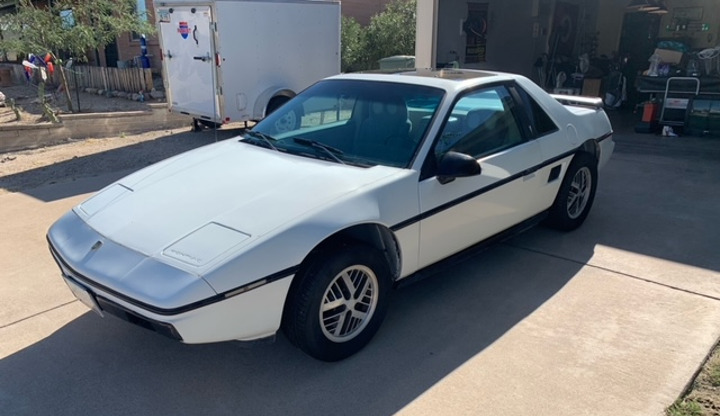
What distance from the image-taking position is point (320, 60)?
1045cm

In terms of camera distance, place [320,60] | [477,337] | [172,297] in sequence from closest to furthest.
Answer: [172,297], [477,337], [320,60]

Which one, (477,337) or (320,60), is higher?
(320,60)

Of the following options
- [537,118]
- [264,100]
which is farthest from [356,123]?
[264,100]

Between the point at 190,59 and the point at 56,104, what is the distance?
624 centimetres

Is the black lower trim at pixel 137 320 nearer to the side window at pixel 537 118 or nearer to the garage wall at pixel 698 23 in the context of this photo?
the side window at pixel 537 118

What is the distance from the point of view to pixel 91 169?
7805mm

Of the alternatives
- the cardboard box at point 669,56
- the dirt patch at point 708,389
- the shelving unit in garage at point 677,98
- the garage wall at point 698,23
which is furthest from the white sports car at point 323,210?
the garage wall at point 698,23

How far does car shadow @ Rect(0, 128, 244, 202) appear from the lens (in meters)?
6.76

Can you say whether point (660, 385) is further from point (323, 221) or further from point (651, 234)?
point (651, 234)

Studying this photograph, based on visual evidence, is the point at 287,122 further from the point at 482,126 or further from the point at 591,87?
the point at 591,87

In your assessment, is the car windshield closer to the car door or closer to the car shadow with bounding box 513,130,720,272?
the car door

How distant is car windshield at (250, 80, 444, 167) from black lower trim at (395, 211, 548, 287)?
2.39 ft

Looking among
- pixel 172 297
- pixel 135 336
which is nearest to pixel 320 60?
pixel 135 336

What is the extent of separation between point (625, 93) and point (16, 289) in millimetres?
13170
